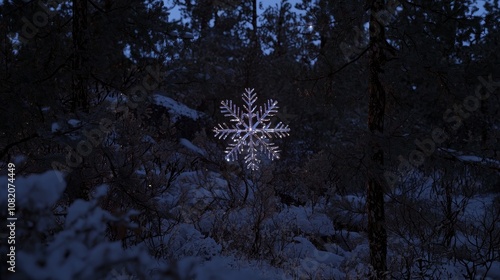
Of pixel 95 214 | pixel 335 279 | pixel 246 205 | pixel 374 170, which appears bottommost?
A: pixel 95 214

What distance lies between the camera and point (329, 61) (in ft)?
20.1

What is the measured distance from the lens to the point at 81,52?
5734mm

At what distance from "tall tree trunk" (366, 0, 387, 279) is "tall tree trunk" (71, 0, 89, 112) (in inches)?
148

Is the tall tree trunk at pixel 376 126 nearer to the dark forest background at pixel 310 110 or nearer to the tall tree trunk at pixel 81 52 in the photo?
the dark forest background at pixel 310 110

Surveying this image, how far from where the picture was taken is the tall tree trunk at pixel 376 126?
529 cm

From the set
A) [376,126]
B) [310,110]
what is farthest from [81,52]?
[376,126]

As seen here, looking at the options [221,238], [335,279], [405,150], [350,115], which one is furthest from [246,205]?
[350,115]

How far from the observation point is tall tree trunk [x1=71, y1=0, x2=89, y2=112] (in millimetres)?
5789

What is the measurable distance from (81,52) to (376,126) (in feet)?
13.1

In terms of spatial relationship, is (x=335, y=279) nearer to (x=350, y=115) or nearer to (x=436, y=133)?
(x=436, y=133)

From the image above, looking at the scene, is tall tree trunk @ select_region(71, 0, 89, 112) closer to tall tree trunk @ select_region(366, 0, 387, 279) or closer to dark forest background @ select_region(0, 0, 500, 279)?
dark forest background @ select_region(0, 0, 500, 279)

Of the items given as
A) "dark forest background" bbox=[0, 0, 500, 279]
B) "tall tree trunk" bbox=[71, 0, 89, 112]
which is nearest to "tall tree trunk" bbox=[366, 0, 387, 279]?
"dark forest background" bbox=[0, 0, 500, 279]

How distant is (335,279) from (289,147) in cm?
1011

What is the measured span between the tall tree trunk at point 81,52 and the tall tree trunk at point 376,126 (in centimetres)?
375
